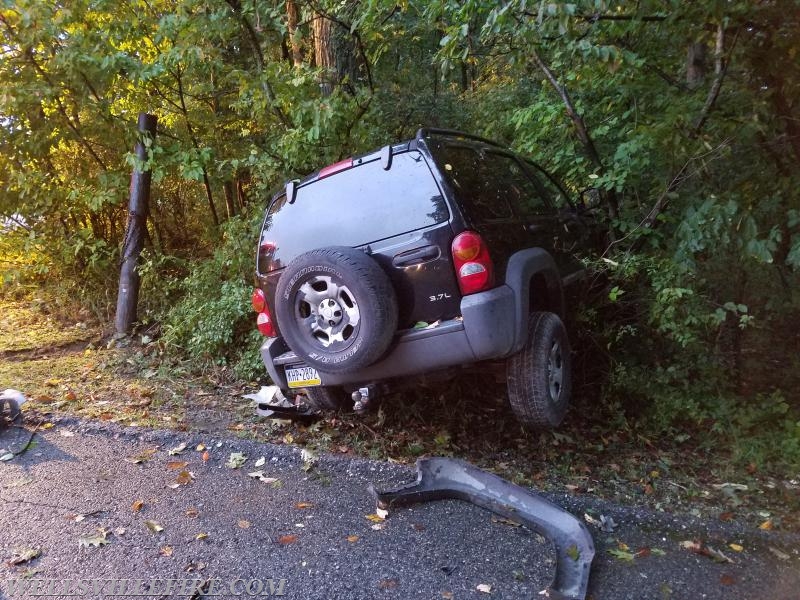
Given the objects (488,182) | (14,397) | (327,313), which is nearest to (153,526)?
(327,313)

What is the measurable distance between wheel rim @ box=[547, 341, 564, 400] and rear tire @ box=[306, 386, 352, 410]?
5.20ft

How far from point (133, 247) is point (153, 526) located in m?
5.13

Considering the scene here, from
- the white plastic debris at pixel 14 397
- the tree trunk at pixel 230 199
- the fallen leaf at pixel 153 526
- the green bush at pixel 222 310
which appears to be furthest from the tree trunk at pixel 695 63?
the tree trunk at pixel 230 199

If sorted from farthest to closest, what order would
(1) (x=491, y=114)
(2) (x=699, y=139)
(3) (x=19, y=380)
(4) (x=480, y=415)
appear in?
(1) (x=491, y=114)
(3) (x=19, y=380)
(4) (x=480, y=415)
(2) (x=699, y=139)

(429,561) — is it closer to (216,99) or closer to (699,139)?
(699,139)

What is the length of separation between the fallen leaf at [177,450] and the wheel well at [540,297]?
2.75m

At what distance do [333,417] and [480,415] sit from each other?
121cm

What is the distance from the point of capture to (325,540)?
3115 millimetres

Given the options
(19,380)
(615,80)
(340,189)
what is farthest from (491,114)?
(19,380)

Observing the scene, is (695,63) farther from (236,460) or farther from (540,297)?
(236,460)

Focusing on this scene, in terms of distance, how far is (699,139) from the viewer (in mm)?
4500

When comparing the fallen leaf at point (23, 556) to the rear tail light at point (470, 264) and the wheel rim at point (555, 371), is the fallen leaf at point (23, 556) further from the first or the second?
the wheel rim at point (555, 371)

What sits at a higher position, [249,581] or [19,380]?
[19,380]

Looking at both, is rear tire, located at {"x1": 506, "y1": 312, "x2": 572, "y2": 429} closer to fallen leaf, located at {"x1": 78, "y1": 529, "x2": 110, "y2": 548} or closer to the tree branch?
the tree branch
